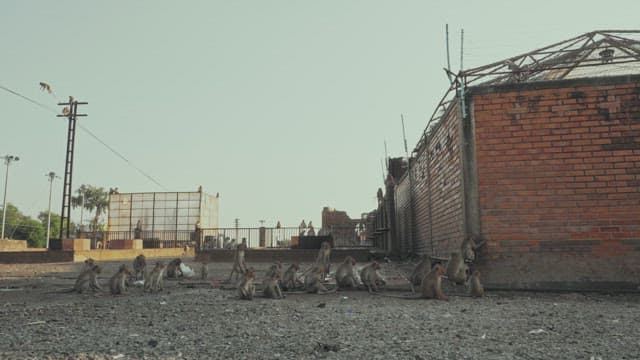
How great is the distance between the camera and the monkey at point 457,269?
29.3 ft

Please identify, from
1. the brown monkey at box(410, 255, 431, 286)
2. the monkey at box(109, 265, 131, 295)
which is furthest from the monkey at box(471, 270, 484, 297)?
the monkey at box(109, 265, 131, 295)

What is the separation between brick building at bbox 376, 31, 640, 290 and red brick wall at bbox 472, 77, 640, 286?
0.02m

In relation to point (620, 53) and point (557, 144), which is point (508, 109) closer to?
point (557, 144)

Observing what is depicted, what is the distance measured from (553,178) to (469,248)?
213cm

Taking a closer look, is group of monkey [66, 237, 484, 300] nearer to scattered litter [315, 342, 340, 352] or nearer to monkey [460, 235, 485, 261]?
monkey [460, 235, 485, 261]

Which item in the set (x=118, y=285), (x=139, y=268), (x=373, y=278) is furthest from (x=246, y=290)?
(x=139, y=268)

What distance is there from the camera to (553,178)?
29.2 feet

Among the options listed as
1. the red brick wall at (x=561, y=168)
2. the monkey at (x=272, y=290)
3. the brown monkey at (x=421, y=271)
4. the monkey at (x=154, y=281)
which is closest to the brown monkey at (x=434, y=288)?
the brown monkey at (x=421, y=271)

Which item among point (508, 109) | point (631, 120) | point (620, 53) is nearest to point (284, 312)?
point (508, 109)

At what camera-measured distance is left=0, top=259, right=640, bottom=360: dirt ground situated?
173 inches

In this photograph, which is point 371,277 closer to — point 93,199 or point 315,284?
point 315,284

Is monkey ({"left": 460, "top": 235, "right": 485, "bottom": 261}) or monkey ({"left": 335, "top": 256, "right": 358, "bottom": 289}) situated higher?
monkey ({"left": 460, "top": 235, "right": 485, "bottom": 261})

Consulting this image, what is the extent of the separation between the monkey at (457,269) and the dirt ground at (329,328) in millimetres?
595

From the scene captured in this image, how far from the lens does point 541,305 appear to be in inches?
283
